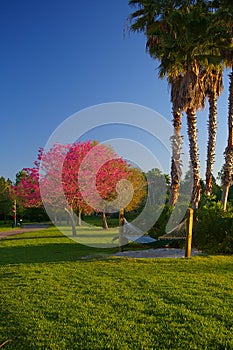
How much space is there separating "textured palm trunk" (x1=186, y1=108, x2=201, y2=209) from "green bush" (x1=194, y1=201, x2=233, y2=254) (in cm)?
499

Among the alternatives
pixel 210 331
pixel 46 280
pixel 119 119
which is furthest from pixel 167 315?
pixel 119 119

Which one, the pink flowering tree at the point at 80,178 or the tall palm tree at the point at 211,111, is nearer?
the tall palm tree at the point at 211,111

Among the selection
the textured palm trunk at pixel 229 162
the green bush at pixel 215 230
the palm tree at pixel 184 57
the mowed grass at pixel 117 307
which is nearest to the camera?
the mowed grass at pixel 117 307

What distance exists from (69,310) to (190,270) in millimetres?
3927

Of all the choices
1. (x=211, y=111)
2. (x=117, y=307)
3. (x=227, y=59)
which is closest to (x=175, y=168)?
(x=211, y=111)

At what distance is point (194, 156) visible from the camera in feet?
55.7

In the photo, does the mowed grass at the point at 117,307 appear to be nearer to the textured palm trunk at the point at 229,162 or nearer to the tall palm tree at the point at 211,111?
the textured palm trunk at the point at 229,162

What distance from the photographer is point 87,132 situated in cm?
1299

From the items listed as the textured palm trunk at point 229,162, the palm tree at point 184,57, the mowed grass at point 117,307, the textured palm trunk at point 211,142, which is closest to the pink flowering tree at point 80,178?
the palm tree at point 184,57

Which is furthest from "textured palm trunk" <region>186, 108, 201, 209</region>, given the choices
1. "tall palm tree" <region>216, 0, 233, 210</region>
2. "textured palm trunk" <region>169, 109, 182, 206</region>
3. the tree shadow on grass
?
the tree shadow on grass

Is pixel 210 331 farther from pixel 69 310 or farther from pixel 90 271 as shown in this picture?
pixel 90 271

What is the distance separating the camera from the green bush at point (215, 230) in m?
10.9

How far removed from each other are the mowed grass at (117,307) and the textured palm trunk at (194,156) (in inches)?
340

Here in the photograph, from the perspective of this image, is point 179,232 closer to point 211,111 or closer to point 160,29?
point 211,111
